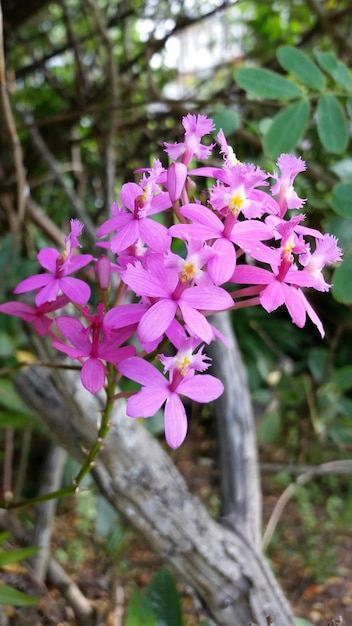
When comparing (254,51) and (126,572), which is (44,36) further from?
(126,572)

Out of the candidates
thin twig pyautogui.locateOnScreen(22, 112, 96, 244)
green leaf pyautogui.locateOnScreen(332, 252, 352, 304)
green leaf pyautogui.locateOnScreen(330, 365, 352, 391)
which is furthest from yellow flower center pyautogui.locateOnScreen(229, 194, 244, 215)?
green leaf pyautogui.locateOnScreen(330, 365, 352, 391)

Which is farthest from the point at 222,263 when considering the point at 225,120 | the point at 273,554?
the point at 273,554

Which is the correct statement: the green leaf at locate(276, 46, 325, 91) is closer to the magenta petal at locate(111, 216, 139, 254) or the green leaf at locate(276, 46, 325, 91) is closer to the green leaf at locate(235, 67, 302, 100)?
the green leaf at locate(235, 67, 302, 100)

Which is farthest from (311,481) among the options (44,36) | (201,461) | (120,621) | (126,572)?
(44,36)

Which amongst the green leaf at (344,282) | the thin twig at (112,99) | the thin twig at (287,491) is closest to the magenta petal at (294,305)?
the green leaf at (344,282)

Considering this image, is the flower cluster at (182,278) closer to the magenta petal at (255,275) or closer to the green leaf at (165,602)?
the magenta petal at (255,275)

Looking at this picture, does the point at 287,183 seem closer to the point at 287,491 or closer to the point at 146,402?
the point at 146,402

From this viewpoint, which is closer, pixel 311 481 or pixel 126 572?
pixel 126 572
